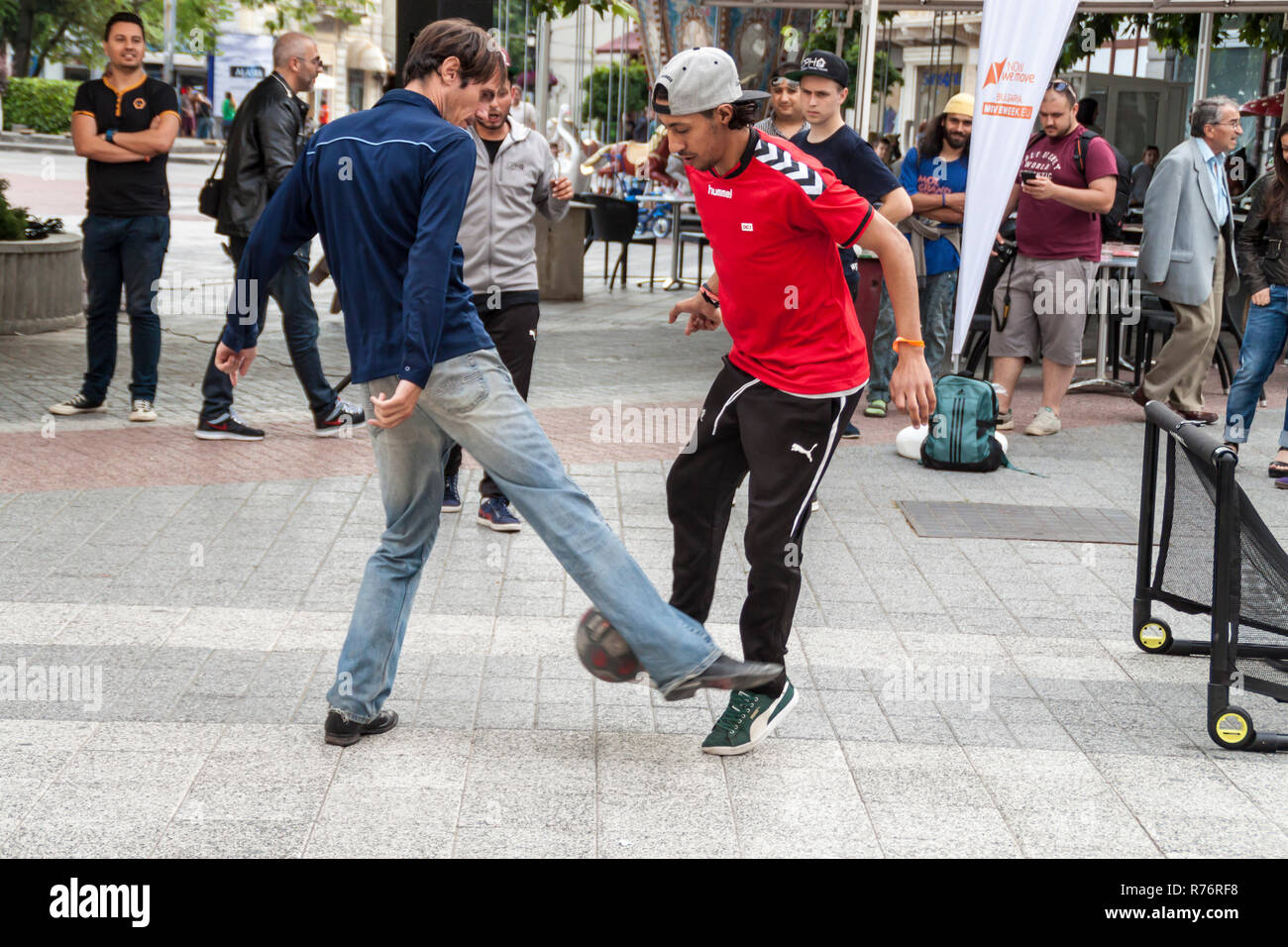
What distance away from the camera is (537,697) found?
175 inches

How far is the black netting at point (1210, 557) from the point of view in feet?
13.9

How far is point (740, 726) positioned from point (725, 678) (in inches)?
8.7

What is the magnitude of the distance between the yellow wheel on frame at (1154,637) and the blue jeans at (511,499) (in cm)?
193

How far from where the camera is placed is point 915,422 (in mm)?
3973

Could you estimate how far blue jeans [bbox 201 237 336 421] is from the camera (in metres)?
7.75

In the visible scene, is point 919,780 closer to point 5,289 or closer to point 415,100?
point 415,100

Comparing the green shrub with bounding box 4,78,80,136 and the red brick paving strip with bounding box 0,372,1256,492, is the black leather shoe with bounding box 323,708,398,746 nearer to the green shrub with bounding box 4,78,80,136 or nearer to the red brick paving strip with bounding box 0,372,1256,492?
the red brick paving strip with bounding box 0,372,1256,492

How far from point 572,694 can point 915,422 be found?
136 centimetres

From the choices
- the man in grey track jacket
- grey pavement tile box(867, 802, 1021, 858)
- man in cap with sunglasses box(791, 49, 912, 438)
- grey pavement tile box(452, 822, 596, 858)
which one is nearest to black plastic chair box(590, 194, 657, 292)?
man in cap with sunglasses box(791, 49, 912, 438)

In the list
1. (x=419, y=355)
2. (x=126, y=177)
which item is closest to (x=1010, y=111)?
(x=126, y=177)

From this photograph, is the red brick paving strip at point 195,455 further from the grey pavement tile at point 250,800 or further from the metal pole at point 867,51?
the grey pavement tile at point 250,800

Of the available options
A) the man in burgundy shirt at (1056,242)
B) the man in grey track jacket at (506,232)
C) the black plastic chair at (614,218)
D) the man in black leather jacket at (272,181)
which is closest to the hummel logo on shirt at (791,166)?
the man in grey track jacket at (506,232)

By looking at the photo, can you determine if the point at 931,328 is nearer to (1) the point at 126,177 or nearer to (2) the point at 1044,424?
(2) the point at 1044,424

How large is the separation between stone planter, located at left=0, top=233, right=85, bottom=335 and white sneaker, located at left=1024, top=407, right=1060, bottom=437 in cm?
722
